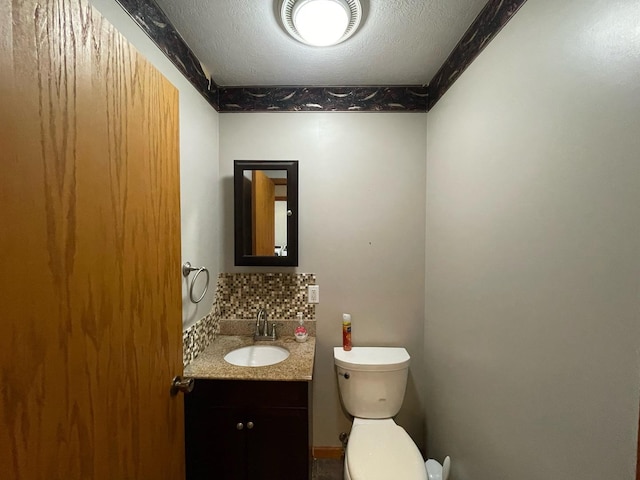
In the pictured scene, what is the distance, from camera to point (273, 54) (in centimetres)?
133

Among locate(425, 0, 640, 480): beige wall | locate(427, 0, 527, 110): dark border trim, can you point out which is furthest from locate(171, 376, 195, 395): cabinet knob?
locate(427, 0, 527, 110): dark border trim

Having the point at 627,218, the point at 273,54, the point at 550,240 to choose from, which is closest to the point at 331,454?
the point at 550,240

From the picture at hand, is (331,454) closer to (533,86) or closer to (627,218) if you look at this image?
(627,218)

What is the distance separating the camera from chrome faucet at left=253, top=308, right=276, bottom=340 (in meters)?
1.62

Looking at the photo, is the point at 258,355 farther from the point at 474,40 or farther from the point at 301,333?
the point at 474,40

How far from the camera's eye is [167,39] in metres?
1.12

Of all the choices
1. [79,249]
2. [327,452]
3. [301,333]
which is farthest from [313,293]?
[79,249]

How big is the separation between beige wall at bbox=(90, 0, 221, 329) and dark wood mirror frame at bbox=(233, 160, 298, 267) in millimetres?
152

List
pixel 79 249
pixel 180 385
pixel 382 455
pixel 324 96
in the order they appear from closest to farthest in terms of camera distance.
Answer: pixel 79 249 < pixel 180 385 < pixel 382 455 < pixel 324 96

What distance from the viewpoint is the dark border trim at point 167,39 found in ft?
3.14

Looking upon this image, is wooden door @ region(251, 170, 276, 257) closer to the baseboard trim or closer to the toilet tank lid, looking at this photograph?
the toilet tank lid

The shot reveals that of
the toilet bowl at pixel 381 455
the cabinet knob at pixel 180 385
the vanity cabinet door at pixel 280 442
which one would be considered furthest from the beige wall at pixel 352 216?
the cabinet knob at pixel 180 385

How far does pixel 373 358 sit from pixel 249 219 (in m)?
1.11

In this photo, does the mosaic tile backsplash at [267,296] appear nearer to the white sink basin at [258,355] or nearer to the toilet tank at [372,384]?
the white sink basin at [258,355]
